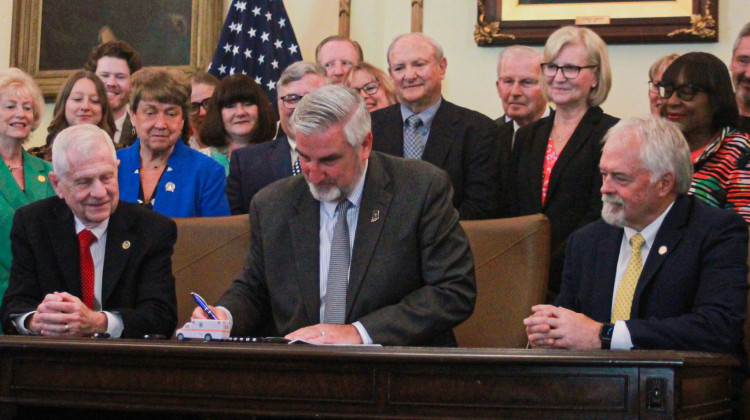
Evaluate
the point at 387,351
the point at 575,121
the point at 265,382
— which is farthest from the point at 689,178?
the point at 265,382

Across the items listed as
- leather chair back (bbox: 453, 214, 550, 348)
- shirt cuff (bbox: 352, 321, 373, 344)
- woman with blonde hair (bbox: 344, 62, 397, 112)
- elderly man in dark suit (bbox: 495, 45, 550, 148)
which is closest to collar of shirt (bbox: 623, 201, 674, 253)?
leather chair back (bbox: 453, 214, 550, 348)

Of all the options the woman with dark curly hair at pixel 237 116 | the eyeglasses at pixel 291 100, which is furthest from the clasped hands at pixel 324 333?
the woman with dark curly hair at pixel 237 116

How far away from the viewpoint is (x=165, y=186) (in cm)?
490

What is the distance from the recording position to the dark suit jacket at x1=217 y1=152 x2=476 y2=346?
3525mm

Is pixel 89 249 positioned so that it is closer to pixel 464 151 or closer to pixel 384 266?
pixel 384 266

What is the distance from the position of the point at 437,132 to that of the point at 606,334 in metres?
1.87

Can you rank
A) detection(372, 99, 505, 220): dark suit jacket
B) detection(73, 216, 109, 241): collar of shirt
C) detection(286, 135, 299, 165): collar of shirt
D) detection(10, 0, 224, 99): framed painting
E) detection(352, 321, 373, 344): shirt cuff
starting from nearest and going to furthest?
1. detection(352, 321, 373, 344): shirt cuff
2. detection(73, 216, 109, 241): collar of shirt
3. detection(372, 99, 505, 220): dark suit jacket
4. detection(286, 135, 299, 165): collar of shirt
5. detection(10, 0, 224, 99): framed painting

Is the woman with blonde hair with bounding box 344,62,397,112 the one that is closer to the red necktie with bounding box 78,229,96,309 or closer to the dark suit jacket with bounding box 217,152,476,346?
the dark suit jacket with bounding box 217,152,476,346

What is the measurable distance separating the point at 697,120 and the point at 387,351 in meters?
2.26

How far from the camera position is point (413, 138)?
4.96 metres

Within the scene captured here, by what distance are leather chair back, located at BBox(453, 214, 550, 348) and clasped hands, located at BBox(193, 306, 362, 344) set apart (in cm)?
77

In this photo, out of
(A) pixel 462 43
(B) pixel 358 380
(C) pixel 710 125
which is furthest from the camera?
(A) pixel 462 43

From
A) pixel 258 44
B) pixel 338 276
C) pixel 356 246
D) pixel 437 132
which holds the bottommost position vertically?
pixel 338 276

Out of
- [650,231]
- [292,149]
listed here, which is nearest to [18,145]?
[292,149]
